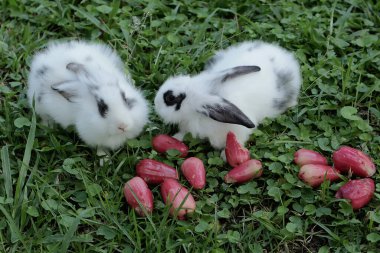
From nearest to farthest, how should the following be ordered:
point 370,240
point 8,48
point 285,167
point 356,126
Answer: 1. point 370,240
2. point 285,167
3. point 356,126
4. point 8,48

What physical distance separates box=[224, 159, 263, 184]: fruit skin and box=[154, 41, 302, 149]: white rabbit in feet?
0.87

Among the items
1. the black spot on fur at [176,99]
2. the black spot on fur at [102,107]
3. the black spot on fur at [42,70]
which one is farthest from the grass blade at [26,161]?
the black spot on fur at [176,99]

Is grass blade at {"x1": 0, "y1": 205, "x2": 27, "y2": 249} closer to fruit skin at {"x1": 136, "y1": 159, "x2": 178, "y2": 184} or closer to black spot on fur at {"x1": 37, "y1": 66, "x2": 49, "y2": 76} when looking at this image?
fruit skin at {"x1": 136, "y1": 159, "x2": 178, "y2": 184}

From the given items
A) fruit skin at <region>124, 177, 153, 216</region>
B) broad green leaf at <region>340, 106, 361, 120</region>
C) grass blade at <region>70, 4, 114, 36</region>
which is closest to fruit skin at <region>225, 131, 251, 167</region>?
fruit skin at <region>124, 177, 153, 216</region>

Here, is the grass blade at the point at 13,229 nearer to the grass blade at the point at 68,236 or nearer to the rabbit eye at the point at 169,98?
the grass blade at the point at 68,236

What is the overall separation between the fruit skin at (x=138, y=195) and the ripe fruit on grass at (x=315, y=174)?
1037 mm

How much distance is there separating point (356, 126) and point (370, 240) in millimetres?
992

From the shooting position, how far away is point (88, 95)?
405 cm

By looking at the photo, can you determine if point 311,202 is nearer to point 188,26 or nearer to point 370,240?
point 370,240

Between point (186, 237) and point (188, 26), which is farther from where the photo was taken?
point (188, 26)

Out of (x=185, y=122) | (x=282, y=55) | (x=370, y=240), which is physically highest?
(x=282, y=55)

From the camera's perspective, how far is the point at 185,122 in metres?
4.31

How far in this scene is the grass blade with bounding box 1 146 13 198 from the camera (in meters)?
3.93

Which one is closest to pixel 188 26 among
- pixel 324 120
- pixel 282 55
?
pixel 282 55
